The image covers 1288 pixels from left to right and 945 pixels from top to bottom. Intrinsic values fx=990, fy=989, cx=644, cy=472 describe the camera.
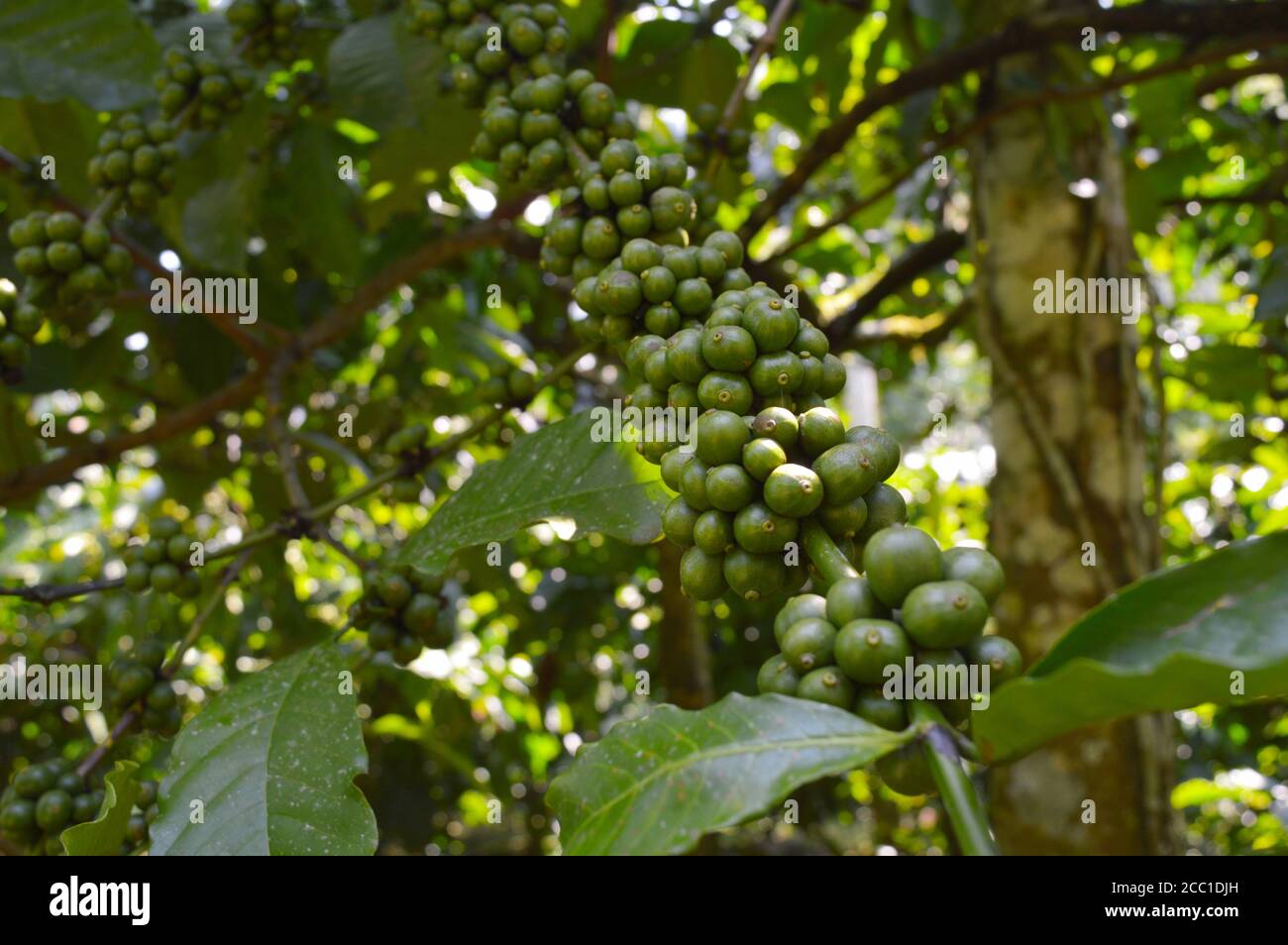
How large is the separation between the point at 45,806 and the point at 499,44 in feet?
4.36

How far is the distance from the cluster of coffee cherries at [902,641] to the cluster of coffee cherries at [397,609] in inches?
34.2

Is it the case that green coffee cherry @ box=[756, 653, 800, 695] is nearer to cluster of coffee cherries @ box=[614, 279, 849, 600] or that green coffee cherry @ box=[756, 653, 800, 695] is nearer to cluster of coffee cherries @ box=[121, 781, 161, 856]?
cluster of coffee cherries @ box=[614, 279, 849, 600]

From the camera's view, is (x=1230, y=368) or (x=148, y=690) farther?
(x=1230, y=368)

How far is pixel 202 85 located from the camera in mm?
1747

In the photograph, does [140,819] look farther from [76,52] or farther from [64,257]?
[76,52]

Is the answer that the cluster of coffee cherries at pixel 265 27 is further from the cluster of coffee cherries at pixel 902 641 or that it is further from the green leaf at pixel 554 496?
the cluster of coffee cherries at pixel 902 641

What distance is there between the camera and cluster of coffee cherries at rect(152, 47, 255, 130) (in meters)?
1.75

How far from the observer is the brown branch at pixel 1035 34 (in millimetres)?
1921

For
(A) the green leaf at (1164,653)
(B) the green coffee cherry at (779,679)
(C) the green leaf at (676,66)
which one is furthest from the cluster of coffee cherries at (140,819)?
(C) the green leaf at (676,66)

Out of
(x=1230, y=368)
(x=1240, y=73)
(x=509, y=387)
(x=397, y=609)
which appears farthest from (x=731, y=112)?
(x=1230, y=368)

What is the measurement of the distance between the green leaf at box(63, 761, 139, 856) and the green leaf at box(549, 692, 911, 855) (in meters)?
0.60

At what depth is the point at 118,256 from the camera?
1592 millimetres
